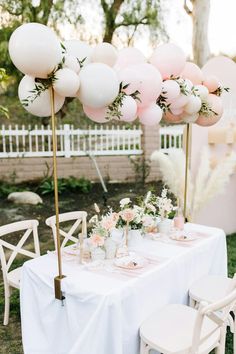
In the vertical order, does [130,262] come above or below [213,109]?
below

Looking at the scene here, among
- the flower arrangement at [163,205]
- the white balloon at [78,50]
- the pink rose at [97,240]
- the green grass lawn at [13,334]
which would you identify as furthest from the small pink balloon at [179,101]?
the green grass lawn at [13,334]

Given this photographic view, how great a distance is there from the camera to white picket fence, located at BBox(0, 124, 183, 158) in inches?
304

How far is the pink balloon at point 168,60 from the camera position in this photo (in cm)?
258

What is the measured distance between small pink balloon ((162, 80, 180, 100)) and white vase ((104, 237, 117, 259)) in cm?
105

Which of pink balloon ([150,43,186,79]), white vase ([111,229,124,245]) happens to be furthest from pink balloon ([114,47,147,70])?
white vase ([111,229,124,245])

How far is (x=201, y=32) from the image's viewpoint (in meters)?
7.61

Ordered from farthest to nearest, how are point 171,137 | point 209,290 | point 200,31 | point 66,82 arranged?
point 171,137
point 200,31
point 209,290
point 66,82

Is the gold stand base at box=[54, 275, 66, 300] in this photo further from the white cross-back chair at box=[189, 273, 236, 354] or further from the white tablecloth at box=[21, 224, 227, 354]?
the white cross-back chair at box=[189, 273, 236, 354]

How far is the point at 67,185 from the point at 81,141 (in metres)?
1.09

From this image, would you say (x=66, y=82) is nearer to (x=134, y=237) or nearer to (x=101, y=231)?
(x=101, y=231)

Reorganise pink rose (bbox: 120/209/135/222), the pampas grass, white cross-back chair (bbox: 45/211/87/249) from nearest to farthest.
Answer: pink rose (bbox: 120/209/135/222), white cross-back chair (bbox: 45/211/87/249), the pampas grass

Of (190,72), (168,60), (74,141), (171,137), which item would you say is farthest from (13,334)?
(171,137)

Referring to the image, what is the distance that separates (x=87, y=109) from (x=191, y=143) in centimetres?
247

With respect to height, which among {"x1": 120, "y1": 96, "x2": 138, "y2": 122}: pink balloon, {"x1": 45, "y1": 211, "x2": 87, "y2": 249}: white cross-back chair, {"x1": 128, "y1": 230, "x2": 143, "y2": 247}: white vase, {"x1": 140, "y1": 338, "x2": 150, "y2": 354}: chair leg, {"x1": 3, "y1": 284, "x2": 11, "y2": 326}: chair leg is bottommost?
{"x1": 3, "y1": 284, "x2": 11, "y2": 326}: chair leg
